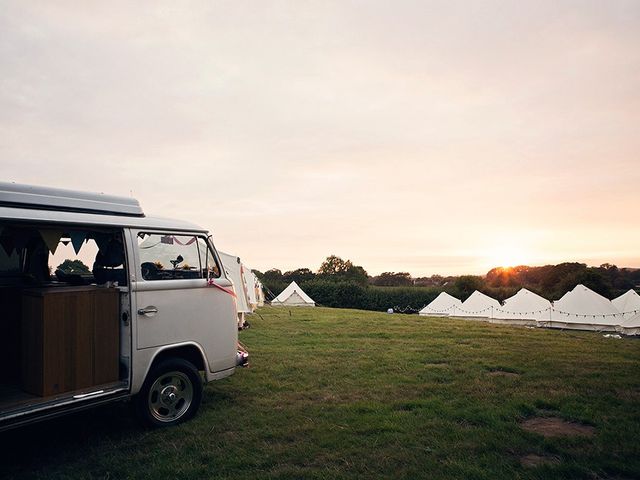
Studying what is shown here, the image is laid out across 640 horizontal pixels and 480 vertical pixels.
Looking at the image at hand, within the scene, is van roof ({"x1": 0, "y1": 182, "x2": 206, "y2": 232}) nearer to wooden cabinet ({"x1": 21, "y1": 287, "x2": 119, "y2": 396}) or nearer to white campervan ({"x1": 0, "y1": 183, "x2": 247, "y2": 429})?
white campervan ({"x1": 0, "y1": 183, "x2": 247, "y2": 429})

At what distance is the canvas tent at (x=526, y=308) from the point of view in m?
30.2

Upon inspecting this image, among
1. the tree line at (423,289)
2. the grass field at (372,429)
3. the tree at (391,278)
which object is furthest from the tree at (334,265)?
the grass field at (372,429)

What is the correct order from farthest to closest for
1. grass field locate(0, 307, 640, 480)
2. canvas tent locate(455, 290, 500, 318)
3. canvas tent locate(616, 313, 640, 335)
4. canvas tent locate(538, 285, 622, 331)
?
canvas tent locate(455, 290, 500, 318), canvas tent locate(538, 285, 622, 331), canvas tent locate(616, 313, 640, 335), grass field locate(0, 307, 640, 480)

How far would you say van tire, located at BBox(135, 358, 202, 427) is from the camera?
224 inches

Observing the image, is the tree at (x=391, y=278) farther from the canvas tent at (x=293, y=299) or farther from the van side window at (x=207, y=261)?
the van side window at (x=207, y=261)

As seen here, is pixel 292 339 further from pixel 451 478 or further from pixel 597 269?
pixel 597 269

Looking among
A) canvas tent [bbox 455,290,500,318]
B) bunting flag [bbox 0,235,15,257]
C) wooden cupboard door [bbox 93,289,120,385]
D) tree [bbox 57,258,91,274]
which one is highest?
bunting flag [bbox 0,235,15,257]

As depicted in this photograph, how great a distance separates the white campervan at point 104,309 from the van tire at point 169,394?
0.01 metres

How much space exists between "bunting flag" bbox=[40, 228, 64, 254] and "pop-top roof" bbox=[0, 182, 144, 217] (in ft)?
1.19

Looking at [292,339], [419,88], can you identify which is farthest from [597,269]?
[292,339]

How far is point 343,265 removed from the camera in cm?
9419

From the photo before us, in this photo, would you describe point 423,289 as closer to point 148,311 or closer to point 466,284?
point 466,284

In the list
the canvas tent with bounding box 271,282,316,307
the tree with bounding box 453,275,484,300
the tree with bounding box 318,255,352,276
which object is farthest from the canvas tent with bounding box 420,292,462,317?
the tree with bounding box 318,255,352,276

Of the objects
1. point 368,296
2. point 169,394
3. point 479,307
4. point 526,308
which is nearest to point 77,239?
point 169,394
